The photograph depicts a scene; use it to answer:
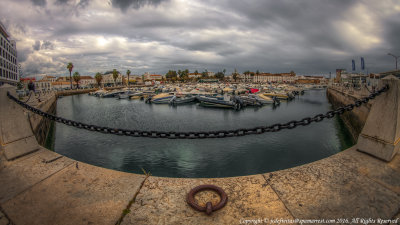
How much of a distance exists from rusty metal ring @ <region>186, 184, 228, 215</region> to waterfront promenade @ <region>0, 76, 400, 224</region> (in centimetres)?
8

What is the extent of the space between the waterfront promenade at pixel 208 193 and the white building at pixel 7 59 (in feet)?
200

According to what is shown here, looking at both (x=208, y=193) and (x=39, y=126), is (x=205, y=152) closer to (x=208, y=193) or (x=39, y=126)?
(x=208, y=193)

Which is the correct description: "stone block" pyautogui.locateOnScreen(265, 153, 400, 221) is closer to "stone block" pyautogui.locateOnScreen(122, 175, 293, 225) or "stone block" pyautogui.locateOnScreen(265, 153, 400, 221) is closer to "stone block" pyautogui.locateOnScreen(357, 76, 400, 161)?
"stone block" pyautogui.locateOnScreen(122, 175, 293, 225)

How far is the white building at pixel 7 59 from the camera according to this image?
46.3 m

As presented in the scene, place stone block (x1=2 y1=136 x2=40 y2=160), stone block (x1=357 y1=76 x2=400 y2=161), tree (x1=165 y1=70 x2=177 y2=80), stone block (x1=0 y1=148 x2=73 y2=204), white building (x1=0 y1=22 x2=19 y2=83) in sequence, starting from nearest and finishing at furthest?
stone block (x1=0 y1=148 x2=73 y2=204)
stone block (x1=357 y1=76 x2=400 y2=161)
stone block (x1=2 y1=136 x2=40 y2=160)
white building (x1=0 y1=22 x2=19 y2=83)
tree (x1=165 y1=70 x2=177 y2=80)

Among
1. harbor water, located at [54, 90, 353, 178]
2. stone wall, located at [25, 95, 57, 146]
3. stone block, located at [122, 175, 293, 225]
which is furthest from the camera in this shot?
stone wall, located at [25, 95, 57, 146]

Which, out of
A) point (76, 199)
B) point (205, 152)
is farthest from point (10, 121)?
point (205, 152)

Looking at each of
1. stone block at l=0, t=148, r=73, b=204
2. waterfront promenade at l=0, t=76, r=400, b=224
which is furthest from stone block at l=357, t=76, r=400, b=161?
stone block at l=0, t=148, r=73, b=204

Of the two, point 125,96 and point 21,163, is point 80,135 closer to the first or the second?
point 21,163

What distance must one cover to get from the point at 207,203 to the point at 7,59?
2907 inches

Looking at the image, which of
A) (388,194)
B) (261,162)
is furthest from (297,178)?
(261,162)

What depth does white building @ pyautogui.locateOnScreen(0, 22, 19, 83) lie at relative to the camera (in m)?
46.3

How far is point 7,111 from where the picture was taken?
13.7ft

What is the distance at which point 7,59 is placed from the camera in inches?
2004
